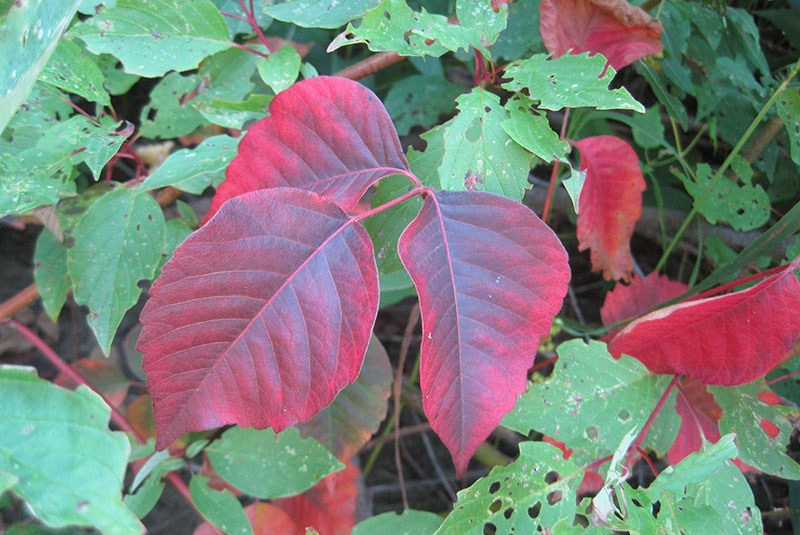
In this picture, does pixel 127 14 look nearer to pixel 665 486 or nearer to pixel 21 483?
pixel 21 483

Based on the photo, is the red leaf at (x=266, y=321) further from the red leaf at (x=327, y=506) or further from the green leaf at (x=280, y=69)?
the red leaf at (x=327, y=506)

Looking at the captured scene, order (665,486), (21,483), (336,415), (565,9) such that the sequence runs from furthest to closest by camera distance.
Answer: (336,415)
(565,9)
(665,486)
(21,483)

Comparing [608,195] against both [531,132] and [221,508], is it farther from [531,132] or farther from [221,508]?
[221,508]

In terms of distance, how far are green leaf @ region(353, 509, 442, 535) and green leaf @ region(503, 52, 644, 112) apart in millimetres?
660

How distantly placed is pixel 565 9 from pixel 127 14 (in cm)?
63

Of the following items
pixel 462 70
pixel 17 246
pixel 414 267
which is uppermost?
pixel 414 267

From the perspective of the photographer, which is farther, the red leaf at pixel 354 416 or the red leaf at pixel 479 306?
the red leaf at pixel 354 416

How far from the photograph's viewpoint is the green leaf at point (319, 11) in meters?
0.77

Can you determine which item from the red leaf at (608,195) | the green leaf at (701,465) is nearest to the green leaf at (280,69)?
the red leaf at (608,195)

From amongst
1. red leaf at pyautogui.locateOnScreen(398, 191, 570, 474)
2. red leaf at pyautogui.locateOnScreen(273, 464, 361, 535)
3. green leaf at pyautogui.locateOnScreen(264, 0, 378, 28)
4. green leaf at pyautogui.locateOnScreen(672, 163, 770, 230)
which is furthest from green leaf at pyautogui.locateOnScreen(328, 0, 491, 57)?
red leaf at pyautogui.locateOnScreen(273, 464, 361, 535)

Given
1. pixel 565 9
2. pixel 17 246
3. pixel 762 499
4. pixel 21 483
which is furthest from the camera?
pixel 17 246

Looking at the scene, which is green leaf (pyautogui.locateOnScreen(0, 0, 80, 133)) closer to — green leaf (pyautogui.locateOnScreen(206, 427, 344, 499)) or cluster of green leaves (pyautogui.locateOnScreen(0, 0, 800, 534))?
cluster of green leaves (pyautogui.locateOnScreen(0, 0, 800, 534))

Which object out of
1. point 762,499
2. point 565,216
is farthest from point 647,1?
point 762,499

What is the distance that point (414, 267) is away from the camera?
54 cm
